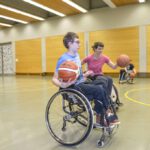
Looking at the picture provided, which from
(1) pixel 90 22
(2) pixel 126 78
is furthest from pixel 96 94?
(1) pixel 90 22

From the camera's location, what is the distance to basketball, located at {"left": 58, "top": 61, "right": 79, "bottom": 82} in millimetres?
2635

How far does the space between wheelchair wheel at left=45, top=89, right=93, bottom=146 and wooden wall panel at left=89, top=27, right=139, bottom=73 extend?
964cm

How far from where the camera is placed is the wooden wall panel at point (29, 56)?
16062 mm

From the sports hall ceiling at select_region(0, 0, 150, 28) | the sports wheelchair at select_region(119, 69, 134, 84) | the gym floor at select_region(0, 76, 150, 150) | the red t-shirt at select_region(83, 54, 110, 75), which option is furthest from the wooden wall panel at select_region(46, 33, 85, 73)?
the red t-shirt at select_region(83, 54, 110, 75)

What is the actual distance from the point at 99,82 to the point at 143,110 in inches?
65.8

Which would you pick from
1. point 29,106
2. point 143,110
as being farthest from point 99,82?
point 29,106

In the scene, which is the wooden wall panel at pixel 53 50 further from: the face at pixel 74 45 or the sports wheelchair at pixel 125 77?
the face at pixel 74 45

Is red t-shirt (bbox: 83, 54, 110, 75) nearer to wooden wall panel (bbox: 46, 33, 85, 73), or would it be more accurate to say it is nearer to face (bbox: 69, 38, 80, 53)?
face (bbox: 69, 38, 80, 53)

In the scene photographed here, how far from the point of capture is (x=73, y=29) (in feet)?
46.6

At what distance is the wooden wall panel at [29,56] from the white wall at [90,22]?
1.45 ft

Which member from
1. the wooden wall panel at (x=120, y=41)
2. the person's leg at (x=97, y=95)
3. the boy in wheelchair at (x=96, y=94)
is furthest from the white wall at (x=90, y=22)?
the person's leg at (x=97, y=95)

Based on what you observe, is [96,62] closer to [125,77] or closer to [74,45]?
[74,45]

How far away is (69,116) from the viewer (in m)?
2.82

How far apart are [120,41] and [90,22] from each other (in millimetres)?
2044
